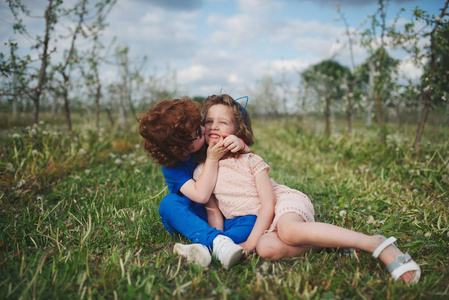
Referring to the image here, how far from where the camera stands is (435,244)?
6.16 feet

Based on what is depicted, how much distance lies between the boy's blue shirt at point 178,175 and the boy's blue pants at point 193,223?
0.08m

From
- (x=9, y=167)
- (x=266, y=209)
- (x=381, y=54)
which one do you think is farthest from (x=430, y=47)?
(x=9, y=167)

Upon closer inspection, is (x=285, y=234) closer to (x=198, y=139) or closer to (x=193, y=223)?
(x=193, y=223)

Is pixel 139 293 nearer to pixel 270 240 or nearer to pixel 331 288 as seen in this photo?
pixel 270 240

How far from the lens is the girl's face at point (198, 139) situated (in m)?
1.92

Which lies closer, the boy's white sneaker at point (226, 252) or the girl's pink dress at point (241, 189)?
the boy's white sneaker at point (226, 252)

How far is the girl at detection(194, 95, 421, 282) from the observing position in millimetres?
1467

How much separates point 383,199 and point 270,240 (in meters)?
1.68

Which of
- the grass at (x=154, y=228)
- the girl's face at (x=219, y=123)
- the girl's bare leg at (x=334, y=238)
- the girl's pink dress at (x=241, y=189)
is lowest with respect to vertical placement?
the grass at (x=154, y=228)

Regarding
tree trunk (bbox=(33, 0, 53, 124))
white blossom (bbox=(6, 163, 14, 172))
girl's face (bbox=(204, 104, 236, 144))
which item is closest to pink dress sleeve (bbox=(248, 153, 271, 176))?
girl's face (bbox=(204, 104, 236, 144))

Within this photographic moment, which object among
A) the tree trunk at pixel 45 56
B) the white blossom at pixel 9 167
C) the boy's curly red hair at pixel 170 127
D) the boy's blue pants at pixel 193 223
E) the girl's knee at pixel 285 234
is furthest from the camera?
the tree trunk at pixel 45 56

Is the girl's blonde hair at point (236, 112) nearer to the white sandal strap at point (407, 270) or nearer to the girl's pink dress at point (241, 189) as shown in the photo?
the girl's pink dress at point (241, 189)

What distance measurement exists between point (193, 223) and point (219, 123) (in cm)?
69

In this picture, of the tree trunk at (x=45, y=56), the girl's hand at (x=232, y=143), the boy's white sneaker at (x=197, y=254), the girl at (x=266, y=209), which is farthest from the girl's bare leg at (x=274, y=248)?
the tree trunk at (x=45, y=56)
